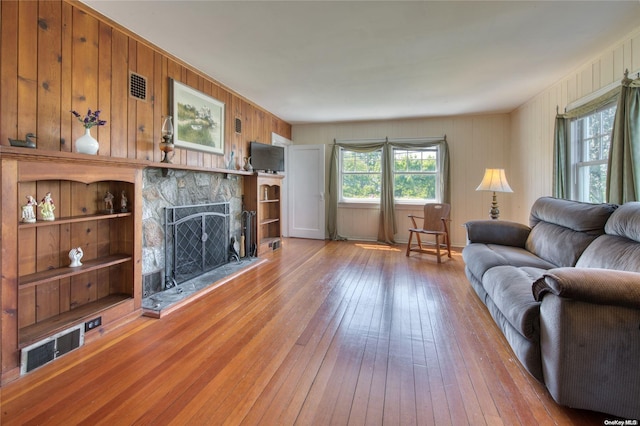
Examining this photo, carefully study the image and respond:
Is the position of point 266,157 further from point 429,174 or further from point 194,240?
point 429,174

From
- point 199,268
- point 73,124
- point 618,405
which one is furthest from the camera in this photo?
point 199,268

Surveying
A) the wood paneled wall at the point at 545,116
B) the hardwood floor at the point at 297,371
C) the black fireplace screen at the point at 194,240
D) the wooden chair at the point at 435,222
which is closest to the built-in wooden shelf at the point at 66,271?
the hardwood floor at the point at 297,371

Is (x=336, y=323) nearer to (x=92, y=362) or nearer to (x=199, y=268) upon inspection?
(x=92, y=362)

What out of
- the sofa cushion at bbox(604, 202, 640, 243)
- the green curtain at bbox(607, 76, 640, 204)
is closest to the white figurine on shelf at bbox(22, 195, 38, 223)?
the sofa cushion at bbox(604, 202, 640, 243)

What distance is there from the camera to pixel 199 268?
3.27 metres

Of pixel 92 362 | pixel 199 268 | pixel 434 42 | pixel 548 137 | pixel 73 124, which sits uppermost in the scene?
pixel 434 42

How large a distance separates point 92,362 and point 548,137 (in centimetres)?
519

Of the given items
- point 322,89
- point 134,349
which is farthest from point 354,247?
point 134,349

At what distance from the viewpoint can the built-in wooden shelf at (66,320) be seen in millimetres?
1694

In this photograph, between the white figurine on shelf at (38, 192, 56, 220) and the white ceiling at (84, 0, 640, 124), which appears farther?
the white ceiling at (84, 0, 640, 124)

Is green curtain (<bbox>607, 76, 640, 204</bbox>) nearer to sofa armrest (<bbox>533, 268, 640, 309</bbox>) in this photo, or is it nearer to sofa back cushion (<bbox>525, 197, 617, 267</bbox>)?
sofa back cushion (<bbox>525, 197, 617, 267</bbox>)

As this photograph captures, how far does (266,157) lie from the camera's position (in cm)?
463

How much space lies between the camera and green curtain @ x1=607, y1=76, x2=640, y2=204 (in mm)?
2246

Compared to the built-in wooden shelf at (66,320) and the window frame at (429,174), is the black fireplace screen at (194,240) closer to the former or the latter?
the built-in wooden shelf at (66,320)
